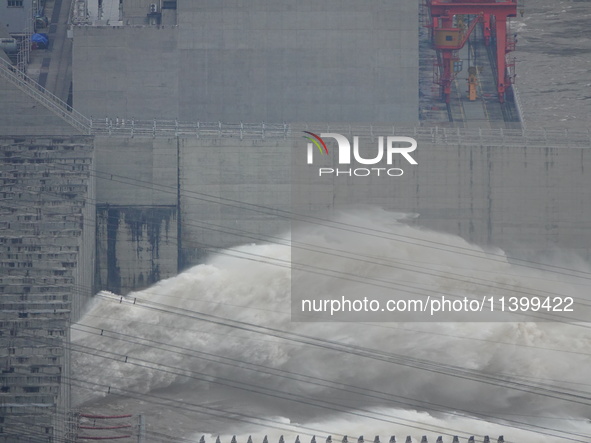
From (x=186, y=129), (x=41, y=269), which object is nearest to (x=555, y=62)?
(x=186, y=129)

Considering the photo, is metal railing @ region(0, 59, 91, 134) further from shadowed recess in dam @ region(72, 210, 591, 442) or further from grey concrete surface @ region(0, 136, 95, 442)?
shadowed recess in dam @ region(72, 210, 591, 442)

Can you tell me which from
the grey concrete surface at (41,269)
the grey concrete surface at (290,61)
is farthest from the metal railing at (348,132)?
the grey concrete surface at (41,269)

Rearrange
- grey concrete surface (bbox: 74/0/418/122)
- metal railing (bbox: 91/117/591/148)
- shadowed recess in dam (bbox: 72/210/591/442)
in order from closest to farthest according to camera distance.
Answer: shadowed recess in dam (bbox: 72/210/591/442) < metal railing (bbox: 91/117/591/148) < grey concrete surface (bbox: 74/0/418/122)

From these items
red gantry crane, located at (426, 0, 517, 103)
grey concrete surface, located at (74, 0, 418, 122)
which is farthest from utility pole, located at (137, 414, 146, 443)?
red gantry crane, located at (426, 0, 517, 103)

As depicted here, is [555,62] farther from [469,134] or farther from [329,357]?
[329,357]

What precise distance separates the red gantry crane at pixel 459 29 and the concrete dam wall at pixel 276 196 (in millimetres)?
14237

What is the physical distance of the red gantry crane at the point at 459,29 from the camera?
122000 millimetres

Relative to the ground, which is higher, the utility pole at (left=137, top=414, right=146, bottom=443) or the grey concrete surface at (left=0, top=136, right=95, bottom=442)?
the grey concrete surface at (left=0, top=136, right=95, bottom=442)

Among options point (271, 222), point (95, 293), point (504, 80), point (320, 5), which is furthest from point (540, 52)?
point (95, 293)

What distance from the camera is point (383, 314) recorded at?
343 ft

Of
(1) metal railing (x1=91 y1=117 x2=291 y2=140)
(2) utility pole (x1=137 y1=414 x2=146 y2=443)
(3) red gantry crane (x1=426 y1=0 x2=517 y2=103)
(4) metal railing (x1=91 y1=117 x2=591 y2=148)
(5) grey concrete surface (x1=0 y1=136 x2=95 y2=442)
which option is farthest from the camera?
(3) red gantry crane (x1=426 y1=0 x2=517 y2=103)

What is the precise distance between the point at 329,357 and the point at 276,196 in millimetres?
10508

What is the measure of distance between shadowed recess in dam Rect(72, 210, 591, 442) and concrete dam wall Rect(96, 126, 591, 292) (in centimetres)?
124

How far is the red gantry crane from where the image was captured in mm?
122000
